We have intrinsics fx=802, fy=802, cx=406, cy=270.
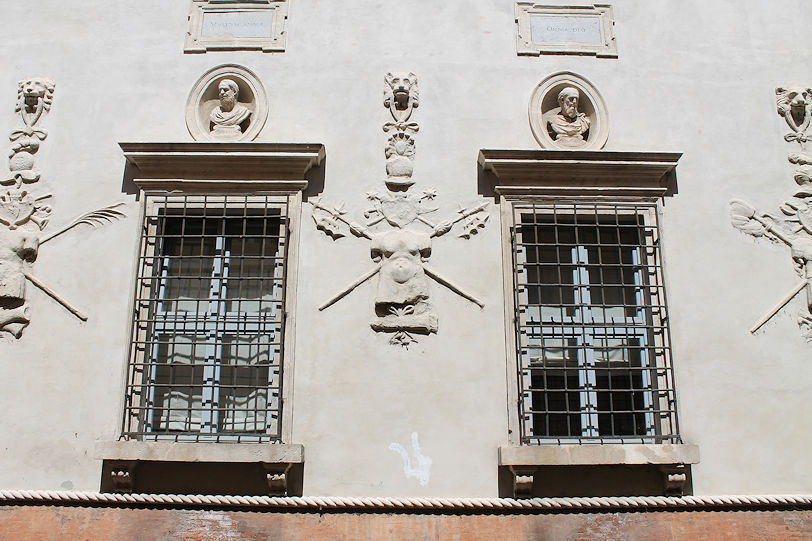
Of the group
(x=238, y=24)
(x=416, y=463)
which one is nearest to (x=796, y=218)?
(x=416, y=463)

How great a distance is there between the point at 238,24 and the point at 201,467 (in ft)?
12.4

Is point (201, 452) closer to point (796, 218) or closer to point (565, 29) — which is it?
point (565, 29)

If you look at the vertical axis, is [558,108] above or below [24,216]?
above

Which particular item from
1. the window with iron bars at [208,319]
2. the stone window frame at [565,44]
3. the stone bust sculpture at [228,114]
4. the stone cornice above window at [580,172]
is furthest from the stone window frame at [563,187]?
Answer: the stone bust sculpture at [228,114]

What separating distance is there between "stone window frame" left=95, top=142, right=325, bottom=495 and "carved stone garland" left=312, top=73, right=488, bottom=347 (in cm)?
34

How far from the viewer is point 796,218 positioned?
6.65m

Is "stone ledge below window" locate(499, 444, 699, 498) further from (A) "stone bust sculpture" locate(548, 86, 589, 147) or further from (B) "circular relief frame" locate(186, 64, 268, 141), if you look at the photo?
(B) "circular relief frame" locate(186, 64, 268, 141)

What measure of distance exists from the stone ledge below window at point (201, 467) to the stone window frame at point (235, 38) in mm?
3358

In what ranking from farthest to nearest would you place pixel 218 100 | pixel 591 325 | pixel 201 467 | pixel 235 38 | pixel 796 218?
pixel 235 38, pixel 218 100, pixel 796 218, pixel 591 325, pixel 201 467

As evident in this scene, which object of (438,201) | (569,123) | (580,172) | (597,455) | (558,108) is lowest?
(597,455)

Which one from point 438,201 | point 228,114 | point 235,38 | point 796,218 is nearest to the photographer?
point 438,201

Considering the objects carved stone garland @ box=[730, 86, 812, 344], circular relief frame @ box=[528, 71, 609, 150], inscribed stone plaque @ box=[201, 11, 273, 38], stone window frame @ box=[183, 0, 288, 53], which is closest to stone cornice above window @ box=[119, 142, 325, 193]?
stone window frame @ box=[183, 0, 288, 53]

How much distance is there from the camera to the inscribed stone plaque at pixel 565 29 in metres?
7.00

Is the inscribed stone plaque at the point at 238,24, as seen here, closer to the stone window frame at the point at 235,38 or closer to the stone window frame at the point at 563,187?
the stone window frame at the point at 235,38
